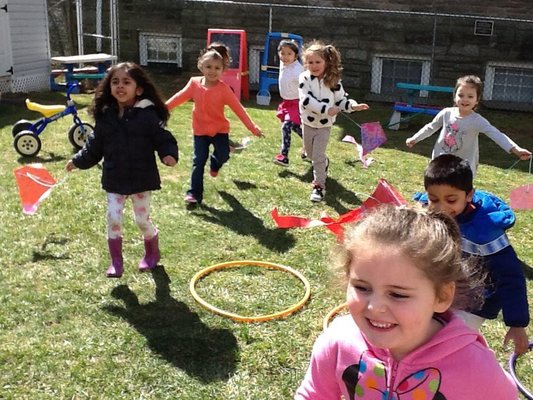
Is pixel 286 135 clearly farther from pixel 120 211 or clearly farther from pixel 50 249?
pixel 120 211

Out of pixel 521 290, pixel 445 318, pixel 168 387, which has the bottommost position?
pixel 168 387

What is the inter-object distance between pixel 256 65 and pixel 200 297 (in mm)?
10203

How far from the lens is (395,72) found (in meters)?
13.4

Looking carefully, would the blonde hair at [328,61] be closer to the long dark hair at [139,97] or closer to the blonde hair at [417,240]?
the long dark hair at [139,97]

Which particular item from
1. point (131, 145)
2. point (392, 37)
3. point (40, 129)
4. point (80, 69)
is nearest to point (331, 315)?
point (131, 145)

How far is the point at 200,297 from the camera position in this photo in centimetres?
442

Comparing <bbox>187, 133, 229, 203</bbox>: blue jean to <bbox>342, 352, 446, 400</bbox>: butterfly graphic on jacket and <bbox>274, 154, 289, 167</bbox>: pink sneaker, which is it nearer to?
<bbox>274, 154, 289, 167</bbox>: pink sneaker

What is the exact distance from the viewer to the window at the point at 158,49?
47.5ft

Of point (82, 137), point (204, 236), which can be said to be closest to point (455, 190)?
point (204, 236)

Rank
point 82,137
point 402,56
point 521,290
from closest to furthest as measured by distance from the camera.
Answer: point 521,290 < point 82,137 < point 402,56

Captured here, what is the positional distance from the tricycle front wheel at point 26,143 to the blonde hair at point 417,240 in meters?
6.75

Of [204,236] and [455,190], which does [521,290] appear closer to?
[455,190]

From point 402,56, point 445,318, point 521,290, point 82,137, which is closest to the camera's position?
point 445,318

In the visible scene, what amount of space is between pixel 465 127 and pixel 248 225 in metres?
2.12
